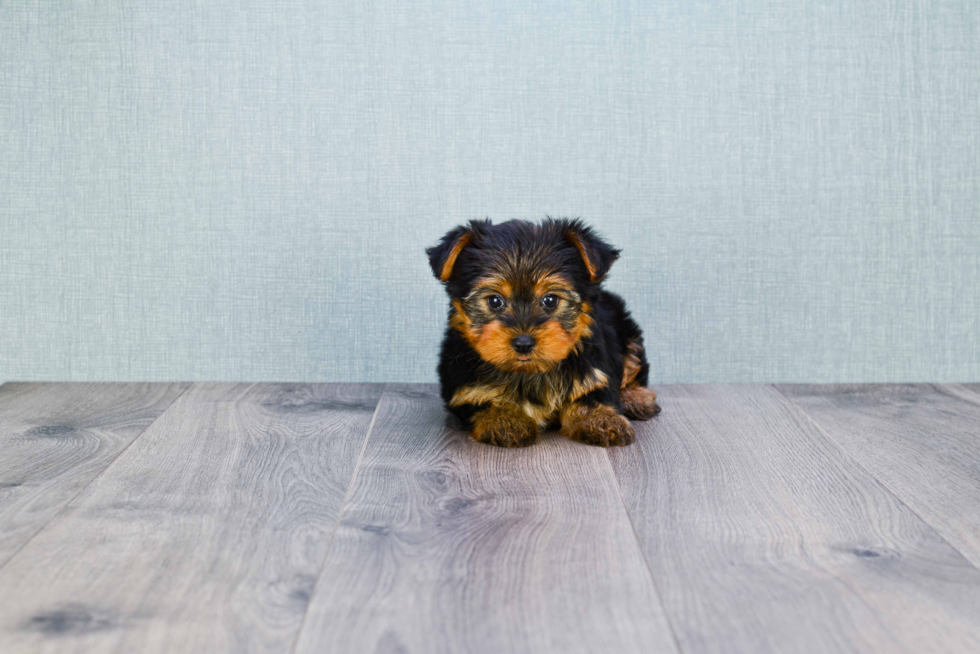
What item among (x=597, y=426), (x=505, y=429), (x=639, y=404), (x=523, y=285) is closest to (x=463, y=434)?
(x=505, y=429)

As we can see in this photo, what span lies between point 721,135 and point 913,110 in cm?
76

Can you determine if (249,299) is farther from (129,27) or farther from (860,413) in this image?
(860,413)

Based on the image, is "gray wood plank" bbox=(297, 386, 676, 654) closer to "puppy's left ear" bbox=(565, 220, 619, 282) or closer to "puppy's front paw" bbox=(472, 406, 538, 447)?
"puppy's front paw" bbox=(472, 406, 538, 447)

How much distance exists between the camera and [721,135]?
3.33m

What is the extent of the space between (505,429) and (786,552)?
37.7 inches

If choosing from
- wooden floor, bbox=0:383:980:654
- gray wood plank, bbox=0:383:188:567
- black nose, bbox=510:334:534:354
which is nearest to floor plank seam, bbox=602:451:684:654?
wooden floor, bbox=0:383:980:654

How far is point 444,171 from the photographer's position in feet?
11.0

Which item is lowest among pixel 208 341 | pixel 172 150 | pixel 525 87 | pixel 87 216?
pixel 208 341

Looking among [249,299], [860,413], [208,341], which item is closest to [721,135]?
[860,413]

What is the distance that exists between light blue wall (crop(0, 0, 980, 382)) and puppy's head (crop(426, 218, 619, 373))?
865mm

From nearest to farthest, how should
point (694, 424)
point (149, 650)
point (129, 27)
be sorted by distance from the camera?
1. point (149, 650)
2. point (694, 424)
3. point (129, 27)

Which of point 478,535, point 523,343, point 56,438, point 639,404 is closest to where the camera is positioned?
point 478,535

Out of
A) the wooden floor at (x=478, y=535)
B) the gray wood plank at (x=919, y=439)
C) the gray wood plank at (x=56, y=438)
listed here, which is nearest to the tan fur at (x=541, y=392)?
the wooden floor at (x=478, y=535)

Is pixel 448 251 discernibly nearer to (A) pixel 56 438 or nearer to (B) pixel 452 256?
(B) pixel 452 256
